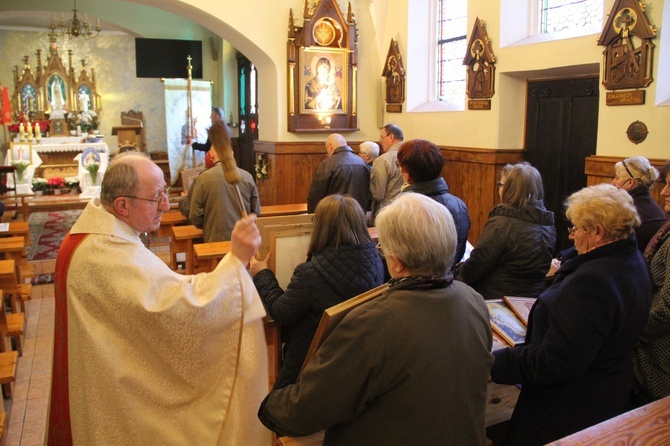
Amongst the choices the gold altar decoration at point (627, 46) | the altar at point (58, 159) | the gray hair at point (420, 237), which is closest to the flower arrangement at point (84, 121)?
the altar at point (58, 159)

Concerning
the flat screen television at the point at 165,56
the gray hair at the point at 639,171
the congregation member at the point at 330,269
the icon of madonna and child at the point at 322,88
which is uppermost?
the flat screen television at the point at 165,56

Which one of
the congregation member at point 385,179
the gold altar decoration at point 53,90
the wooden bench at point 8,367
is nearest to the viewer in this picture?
the wooden bench at point 8,367

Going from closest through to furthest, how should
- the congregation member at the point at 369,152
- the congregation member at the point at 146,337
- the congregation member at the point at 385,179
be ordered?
1. the congregation member at the point at 146,337
2. the congregation member at the point at 385,179
3. the congregation member at the point at 369,152

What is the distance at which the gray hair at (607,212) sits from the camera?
221 centimetres

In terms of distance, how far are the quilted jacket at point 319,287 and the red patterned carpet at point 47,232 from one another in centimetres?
587

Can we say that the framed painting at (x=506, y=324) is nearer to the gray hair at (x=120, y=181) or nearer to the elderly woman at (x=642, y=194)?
the elderly woman at (x=642, y=194)

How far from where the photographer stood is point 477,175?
7129 mm

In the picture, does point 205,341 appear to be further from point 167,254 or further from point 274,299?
point 167,254

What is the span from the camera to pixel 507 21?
6.58 m

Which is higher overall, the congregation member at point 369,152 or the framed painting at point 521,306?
the congregation member at point 369,152

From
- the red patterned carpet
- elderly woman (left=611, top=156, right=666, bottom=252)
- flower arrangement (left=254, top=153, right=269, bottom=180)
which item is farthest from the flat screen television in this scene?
elderly woman (left=611, top=156, right=666, bottom=252)

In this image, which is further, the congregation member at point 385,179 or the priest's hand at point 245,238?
the congregation member at point 385,179

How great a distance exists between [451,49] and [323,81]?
1.77 m

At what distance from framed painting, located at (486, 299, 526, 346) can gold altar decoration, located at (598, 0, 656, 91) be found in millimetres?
3155
